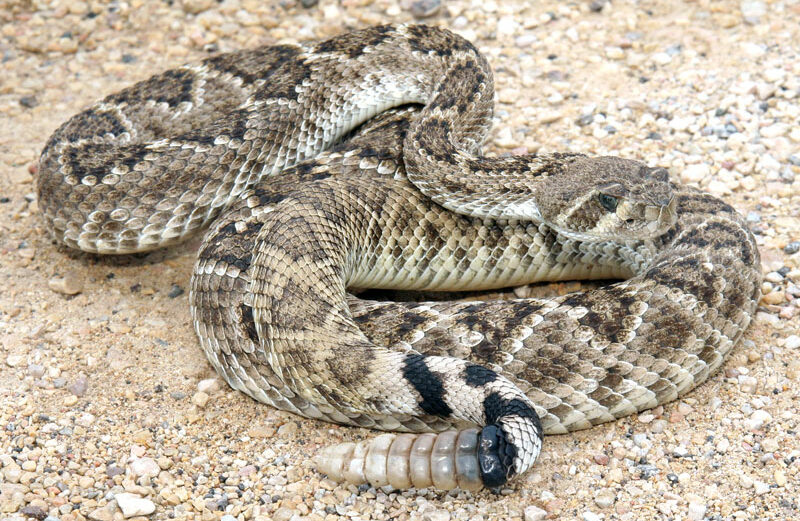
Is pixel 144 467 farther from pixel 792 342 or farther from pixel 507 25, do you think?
pixel 507 25

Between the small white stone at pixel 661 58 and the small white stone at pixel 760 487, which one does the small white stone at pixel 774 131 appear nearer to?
the small white stone at pixel 661 58

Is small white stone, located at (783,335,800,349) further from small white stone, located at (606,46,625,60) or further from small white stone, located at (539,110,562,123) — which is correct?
small white stone, located at (606,46,625,60)

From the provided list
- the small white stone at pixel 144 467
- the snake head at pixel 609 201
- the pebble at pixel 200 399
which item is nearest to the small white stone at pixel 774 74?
the snake head at pixel 609 201

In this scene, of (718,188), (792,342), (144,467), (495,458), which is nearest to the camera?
(495,458)

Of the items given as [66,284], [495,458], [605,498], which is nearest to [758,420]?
[605,498]

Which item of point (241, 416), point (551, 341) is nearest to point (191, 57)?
point (241, 416)

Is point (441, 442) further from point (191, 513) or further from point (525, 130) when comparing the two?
point (525, 130)
